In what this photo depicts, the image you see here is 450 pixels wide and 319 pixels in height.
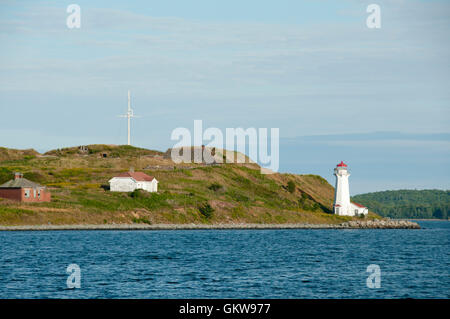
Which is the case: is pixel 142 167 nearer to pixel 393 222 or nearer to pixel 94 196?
pixel 94 196

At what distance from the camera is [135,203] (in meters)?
133

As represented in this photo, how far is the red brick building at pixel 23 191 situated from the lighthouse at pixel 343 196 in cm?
6637

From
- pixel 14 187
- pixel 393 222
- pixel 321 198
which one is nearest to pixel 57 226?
pixel 14 187

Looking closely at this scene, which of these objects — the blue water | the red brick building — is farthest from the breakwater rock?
the red brick building

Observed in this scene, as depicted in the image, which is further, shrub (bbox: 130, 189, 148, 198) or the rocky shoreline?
shrub (bbox: 130, 189, 148, 198)

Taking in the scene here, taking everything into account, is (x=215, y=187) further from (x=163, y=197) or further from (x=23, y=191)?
(x=23, y=191)

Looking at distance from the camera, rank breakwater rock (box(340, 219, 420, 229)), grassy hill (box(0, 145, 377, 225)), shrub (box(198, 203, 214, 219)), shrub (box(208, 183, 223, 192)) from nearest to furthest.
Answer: grassy hill (box(0, 145, 377, 225)) < shrub (box(198, 203, 214, 219)) < breakwater rock (box(340, 219, 420, 229)) < shrub (box(208, 183, 223, 192))

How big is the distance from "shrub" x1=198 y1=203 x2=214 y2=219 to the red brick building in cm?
3601

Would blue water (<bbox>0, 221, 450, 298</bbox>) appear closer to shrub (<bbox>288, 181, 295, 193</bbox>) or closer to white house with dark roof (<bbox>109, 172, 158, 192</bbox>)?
white house with dark roof (<bbox>109, 172, 158, 192</bbox>)

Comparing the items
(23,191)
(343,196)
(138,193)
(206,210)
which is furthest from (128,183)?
(343,196)

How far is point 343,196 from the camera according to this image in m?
154

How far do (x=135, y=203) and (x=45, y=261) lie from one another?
76.2 metres

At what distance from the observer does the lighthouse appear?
146 meters

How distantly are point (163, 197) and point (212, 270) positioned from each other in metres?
91.3
